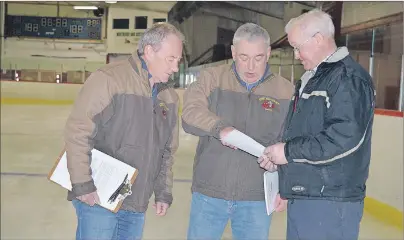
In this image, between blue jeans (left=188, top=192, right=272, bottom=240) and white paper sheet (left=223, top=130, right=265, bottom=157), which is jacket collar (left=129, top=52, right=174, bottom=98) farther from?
blue jeans (left=188, top=192, right=272, bottom=240)

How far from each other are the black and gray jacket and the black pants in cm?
3

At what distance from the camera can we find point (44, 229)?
3.49 meters

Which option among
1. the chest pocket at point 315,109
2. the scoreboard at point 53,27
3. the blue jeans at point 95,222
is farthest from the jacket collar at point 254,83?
the scoreboard at point 53,27

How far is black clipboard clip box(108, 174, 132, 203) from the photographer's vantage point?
5.45 feet

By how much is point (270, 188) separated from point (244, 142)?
9.9 inches

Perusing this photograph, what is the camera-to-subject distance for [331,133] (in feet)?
4.83

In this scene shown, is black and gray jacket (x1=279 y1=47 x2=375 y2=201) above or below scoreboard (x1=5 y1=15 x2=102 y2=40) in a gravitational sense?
below

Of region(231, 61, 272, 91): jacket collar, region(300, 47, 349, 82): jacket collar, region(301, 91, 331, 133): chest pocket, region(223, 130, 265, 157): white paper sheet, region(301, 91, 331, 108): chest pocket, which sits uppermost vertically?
region(300, 47, 349, 82): jacket collar

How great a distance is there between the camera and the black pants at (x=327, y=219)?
5.22 feet

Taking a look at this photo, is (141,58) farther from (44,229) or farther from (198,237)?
(44,229)

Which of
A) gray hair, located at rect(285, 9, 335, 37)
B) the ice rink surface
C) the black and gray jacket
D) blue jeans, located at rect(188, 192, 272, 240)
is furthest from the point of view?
the ice rink surface

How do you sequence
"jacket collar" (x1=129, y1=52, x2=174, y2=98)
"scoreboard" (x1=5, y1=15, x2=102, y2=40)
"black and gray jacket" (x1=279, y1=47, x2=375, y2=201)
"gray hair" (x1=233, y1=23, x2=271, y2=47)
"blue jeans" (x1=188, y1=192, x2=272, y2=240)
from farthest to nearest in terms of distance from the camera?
"scoreboard" (x1=5, y1=15, x2=102, y2=40), "blue jeans" (x1=188, y1=192, x2=272, y2=240), "gray hair" (x1=233, y1=23, x2=271, y2=47), "jacket collar" (x1=129, y1=52, x2=174, y2=98), "black and gray jacket" (x1=279, y1=47, x2=375, y2=201)

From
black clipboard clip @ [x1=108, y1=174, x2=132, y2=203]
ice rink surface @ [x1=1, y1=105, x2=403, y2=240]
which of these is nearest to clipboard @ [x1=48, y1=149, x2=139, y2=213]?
black clipboard clip @ [x1=108, y1=174, x2=132, y2=203]

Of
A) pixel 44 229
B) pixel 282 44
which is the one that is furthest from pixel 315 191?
pixel 282 44
